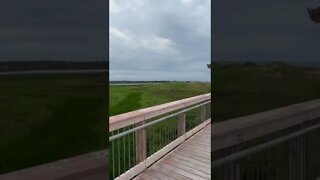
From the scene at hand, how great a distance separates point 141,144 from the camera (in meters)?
4.14

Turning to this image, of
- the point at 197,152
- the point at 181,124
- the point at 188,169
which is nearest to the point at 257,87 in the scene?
the point at 188,169

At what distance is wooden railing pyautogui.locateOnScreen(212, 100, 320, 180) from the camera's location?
1.81 metres

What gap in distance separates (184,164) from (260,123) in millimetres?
2541

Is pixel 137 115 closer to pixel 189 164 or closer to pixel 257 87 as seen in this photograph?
pixel 189 164

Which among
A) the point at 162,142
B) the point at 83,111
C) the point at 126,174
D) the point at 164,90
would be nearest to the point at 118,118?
the point at 126,174

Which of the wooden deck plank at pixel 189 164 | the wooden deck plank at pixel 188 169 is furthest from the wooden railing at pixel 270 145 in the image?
the wooden deck plank at pixel 189 164

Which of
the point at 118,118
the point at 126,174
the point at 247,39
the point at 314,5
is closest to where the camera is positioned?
the point at 247,39

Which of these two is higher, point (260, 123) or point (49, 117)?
point (49, 117)

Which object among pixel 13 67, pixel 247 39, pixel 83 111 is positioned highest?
pixel 247 39

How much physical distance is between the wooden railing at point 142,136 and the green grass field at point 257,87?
5.26 feet

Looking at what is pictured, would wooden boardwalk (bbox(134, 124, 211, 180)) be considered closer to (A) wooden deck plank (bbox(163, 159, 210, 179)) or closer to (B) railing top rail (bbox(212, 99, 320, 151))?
(A) wooden deck plank (bbox(163, 159, 210, 179))

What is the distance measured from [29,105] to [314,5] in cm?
233

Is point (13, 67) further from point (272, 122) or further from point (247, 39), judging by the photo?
point (272, 122)

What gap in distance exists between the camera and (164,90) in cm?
1588
